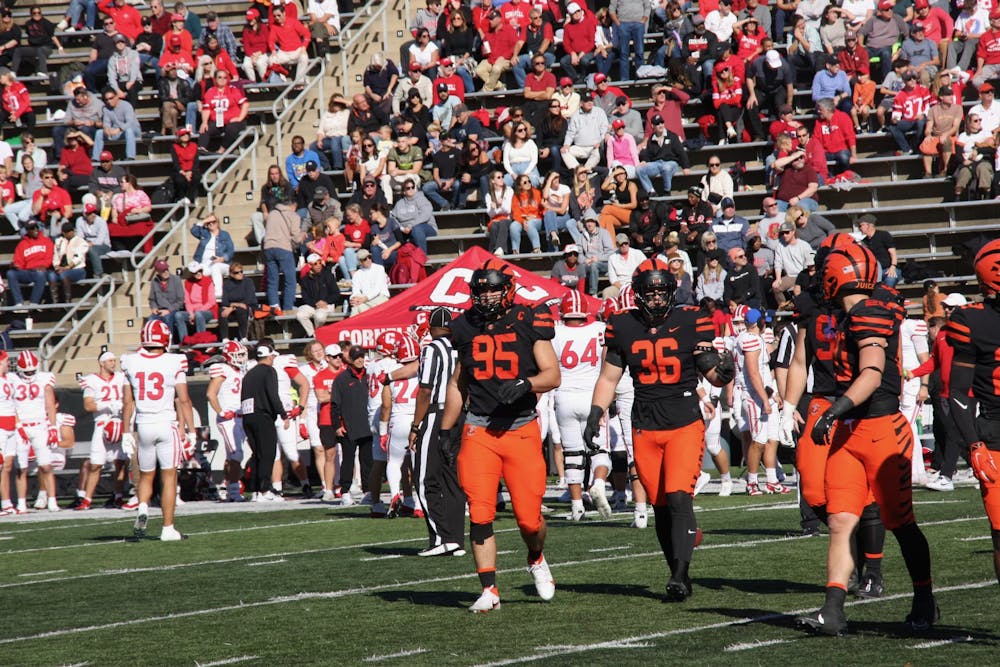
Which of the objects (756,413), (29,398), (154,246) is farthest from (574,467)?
(154,246)

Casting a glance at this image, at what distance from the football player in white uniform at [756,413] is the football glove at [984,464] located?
848cm

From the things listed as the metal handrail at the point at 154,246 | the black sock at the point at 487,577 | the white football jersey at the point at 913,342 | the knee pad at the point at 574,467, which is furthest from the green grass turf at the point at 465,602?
the metal handrail at the point at 154,246

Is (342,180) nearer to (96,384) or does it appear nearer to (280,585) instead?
(96,384)

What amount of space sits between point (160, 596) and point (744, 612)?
3.89 metres

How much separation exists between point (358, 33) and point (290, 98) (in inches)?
65.2

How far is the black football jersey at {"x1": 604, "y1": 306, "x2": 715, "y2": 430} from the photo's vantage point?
8562 millimetres

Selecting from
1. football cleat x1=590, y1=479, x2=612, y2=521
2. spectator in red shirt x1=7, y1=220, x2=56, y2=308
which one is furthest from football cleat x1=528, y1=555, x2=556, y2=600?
spectator in red shirt x1=7, y1=220, x2=56, y2=308

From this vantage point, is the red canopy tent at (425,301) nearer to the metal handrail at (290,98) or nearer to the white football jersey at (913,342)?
the white football jersey at (913,342)

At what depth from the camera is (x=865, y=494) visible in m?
7.09

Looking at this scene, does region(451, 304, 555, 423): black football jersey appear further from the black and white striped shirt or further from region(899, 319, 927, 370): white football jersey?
region(899, 319, 927, 370): white football jersey

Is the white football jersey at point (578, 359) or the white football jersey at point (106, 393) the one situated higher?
the white football jersey at point (578, 359)

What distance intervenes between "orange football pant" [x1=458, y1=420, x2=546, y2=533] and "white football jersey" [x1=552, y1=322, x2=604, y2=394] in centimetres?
546

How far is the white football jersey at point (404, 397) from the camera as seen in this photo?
14.3 metres

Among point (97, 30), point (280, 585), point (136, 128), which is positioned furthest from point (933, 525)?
point (97, 30)
